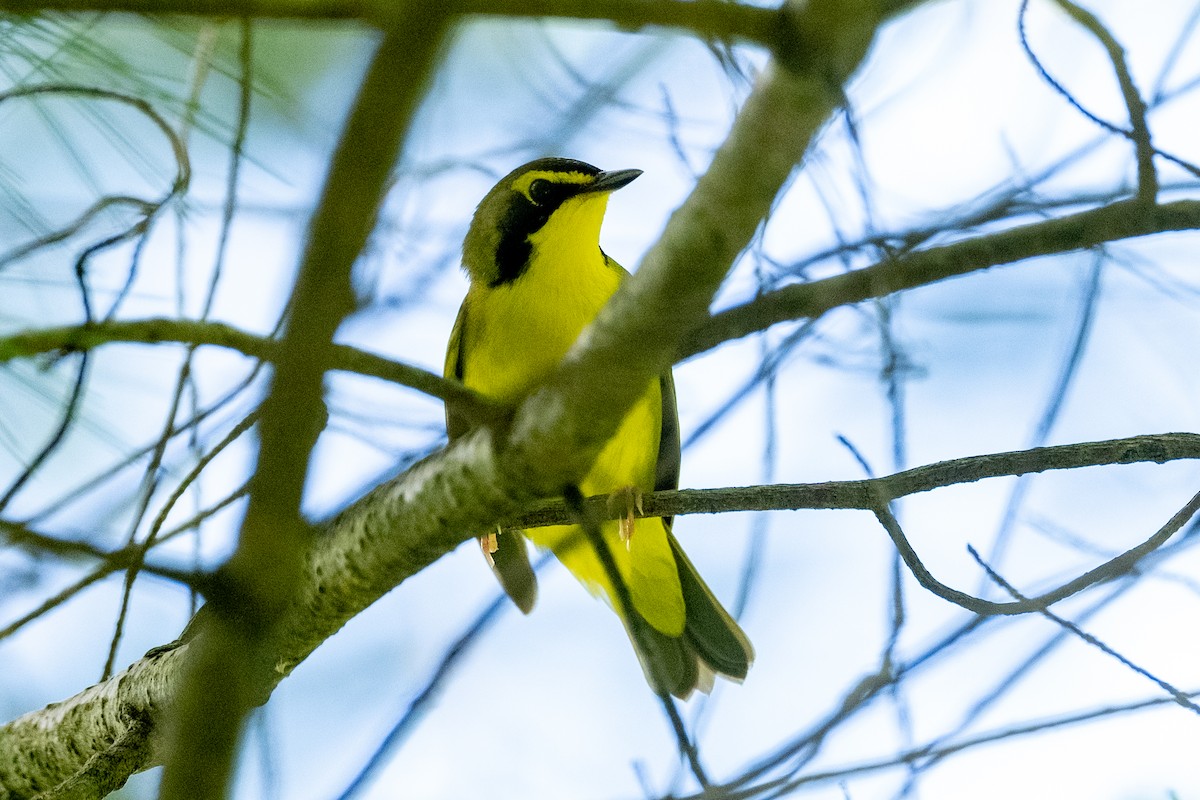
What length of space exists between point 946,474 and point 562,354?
170cm

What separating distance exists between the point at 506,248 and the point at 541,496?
7.55 feet

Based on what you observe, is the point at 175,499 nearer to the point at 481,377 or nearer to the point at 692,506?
the point at 692,506

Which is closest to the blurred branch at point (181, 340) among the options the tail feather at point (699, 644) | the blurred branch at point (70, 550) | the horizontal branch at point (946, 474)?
the blurred branch at point (70, 550)

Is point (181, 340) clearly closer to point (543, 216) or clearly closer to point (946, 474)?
point (946, 474)

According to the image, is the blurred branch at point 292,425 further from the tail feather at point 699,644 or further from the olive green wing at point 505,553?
the tail feather at point 699,644

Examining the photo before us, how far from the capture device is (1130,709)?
2.41 meters

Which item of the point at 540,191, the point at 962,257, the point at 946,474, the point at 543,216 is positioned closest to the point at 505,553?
the point at 543,216

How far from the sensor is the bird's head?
412 cm

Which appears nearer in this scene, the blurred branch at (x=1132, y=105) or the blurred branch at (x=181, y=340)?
the blurred branch at (x=181, y=340)

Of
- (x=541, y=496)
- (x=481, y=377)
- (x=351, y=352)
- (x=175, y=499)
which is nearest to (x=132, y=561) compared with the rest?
(x=351, y=352)

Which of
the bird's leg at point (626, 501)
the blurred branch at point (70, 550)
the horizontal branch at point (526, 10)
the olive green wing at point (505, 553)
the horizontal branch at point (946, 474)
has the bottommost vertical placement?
the blurred branch at point (70, 550)

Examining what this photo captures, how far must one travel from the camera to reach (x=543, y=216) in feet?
13.8

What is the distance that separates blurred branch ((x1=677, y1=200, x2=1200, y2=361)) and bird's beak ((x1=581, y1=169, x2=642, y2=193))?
5.64ft

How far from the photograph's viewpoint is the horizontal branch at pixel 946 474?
237cm
